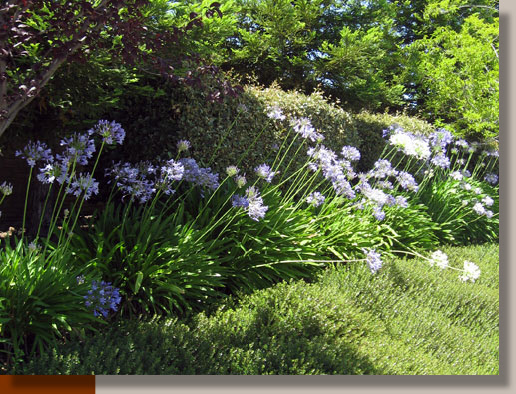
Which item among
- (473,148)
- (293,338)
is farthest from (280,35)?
(293,338)

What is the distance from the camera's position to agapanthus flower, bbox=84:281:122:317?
275cm

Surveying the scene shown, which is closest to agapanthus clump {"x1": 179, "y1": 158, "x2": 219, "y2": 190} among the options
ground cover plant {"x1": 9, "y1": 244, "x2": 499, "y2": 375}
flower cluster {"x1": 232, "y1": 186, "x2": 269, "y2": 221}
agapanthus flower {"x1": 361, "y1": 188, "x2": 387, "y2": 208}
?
flower cluster {"x1": 232, "y1": 186, "x2": 269, "y2": 221}

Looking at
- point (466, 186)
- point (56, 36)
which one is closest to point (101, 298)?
point (56, 36)

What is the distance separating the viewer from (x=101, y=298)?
277 cm

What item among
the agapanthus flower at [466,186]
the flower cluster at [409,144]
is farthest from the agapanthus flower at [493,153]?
the flower cluster at [409,144]

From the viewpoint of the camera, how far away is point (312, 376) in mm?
2574

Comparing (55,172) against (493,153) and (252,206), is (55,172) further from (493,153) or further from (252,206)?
(493,153)

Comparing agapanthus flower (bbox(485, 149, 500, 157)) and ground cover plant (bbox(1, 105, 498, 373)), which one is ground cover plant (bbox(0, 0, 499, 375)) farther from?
agapanthus flower (bbox(485, 149, 500, 157))

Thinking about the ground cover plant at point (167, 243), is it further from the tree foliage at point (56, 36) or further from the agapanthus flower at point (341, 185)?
the tree foliage at point (56, 36)

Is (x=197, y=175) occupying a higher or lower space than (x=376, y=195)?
higher

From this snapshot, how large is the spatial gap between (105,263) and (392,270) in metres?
2.46

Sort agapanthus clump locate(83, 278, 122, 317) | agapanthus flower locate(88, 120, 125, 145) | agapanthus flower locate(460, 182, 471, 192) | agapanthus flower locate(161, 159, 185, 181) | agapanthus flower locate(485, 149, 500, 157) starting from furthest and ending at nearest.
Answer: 1. agapanthus flower locate(485, 149, 500, 157)
2. agapanthus flower locate(460, 182, 471, 192)
3. agapanthus flower locate(161, 159, 185, 181)
4. agapanthus flower locate(88, 120, 125, 145)
5. agapanthus clump locate(83, 278, 122, 317)

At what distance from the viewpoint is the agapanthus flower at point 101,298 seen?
2752 millimetres

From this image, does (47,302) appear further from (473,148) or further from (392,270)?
(473,148)
